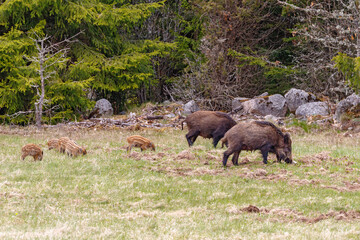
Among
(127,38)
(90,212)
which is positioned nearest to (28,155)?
(90,212)

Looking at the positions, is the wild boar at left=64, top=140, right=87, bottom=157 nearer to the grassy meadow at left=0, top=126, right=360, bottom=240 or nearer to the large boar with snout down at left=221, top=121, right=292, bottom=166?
the grassy meadow at left=0, top=126, right=360, bottom=240

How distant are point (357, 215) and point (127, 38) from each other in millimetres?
21827

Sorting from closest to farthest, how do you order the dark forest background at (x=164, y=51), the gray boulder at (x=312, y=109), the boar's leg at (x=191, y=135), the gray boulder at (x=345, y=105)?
1. the boar's leg at (x=191, y=135)
2. the gray boulder at (x=345, y=105)
3. the dark forest background at (x=164, y=51)
4. the gray boulder at (x=312, y=109)

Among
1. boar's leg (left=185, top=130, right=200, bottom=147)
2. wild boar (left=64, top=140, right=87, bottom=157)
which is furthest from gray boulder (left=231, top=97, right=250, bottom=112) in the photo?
wild boar (left=64, top=140, right=87, bottom=157)

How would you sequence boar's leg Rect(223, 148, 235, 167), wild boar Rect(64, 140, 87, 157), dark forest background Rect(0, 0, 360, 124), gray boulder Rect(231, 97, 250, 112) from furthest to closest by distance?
gray boulder Rect(231, 97, 250, 112)
dark forest background Rect(0, 0, 360, 124)
wild boar Rect(64, 140, 87, 157)
boar's leg Rect(223, 148, 235, 167)

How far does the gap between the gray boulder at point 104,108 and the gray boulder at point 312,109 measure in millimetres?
9225

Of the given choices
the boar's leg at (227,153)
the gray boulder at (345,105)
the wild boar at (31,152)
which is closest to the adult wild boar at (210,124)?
the boar's leg at (227,153)

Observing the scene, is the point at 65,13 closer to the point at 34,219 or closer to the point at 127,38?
the point at 127,38

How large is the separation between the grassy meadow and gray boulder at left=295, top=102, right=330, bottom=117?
8476mm

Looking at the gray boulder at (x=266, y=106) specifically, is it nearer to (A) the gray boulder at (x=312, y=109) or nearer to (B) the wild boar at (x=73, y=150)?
(A) the gray boulder at (x=312, y=109)

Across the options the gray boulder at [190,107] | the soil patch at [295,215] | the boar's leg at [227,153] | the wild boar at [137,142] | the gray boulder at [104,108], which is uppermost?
the soil patch at [295,215]

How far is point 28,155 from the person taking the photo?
40.0ft

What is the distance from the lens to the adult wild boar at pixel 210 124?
48.0ft

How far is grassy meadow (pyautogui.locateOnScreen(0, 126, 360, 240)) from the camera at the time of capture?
7.04m
